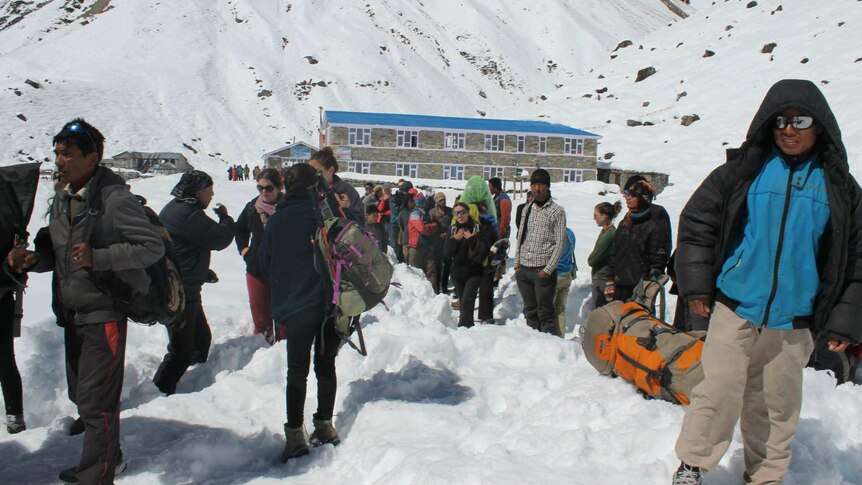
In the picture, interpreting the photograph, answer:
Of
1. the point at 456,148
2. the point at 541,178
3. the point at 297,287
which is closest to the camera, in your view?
the point at 297,287

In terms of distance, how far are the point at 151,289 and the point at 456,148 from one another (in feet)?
156

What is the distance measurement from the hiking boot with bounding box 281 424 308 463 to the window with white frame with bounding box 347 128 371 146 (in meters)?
45.9

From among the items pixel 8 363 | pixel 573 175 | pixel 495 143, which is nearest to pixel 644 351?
pixel 8 363

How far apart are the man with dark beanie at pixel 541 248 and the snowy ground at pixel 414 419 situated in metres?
0.57

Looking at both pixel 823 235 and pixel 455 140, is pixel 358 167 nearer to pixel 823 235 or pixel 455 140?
pixel 455 140

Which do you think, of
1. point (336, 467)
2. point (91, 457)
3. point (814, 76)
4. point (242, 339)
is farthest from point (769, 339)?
point (814, 76)

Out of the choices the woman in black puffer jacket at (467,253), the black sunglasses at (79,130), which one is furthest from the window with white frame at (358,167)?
the black sunglasses at (79,130)

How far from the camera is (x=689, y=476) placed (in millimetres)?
3275

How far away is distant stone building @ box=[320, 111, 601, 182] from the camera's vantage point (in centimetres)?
4972

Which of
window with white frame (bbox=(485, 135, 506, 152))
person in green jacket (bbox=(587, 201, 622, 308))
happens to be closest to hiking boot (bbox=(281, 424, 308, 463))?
person in green jacket (bbox=(587, 201, 622, 308))

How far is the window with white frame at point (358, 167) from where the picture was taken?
49.5 metres

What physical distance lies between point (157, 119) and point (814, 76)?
72211 millimetres

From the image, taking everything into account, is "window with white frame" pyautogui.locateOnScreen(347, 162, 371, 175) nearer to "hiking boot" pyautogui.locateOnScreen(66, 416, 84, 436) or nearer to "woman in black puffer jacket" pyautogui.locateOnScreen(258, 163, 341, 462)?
"hiking boot" pyautogui.locateOnScreen(66, 416, 84, 436)

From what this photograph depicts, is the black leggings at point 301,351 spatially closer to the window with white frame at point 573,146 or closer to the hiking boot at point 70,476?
the hiking boot at point 70,476
